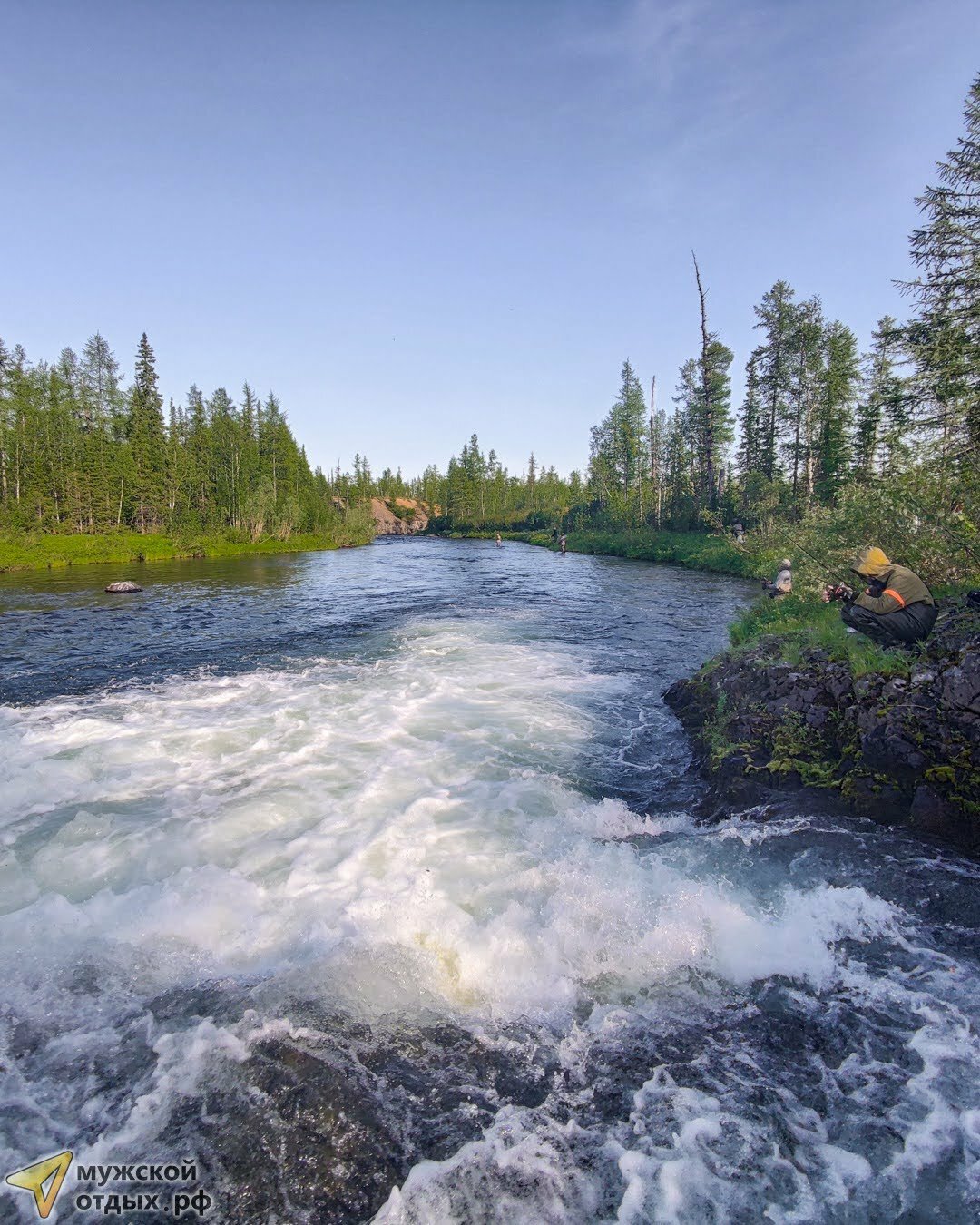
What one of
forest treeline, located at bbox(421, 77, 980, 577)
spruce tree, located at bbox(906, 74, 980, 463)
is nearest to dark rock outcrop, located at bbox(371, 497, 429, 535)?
forest treeline, located at bbox(421, 77, 980, 577)

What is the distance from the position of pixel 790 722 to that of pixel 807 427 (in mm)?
37032

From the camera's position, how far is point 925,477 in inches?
377

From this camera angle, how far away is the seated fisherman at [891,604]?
7.04 m

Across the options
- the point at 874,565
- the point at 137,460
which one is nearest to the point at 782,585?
the point at 874,565

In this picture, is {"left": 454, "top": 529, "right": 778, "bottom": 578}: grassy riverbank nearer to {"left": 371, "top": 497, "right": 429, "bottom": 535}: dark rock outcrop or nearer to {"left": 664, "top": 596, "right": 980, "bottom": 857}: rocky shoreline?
{"left": 664, "top": 596, "right": 980, "bottom": 857}: rocky shoreline

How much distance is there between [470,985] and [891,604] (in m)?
6.53

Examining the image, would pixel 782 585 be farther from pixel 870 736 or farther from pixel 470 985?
pixel 470 985

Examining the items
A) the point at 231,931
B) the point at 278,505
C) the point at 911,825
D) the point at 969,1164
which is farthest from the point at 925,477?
the point at 278,505

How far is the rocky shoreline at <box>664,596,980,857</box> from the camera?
575 centimetres

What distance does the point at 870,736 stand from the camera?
21.1 feet

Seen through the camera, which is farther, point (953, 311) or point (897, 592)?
point (953, 311)

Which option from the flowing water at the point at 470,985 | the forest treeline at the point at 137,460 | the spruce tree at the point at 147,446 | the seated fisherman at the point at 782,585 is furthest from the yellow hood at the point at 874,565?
the spruce tree at the point at 147,446

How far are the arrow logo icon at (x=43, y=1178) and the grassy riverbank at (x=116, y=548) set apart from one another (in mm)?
40054

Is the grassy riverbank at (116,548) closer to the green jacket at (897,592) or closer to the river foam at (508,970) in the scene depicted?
the river foam at (508,970)
